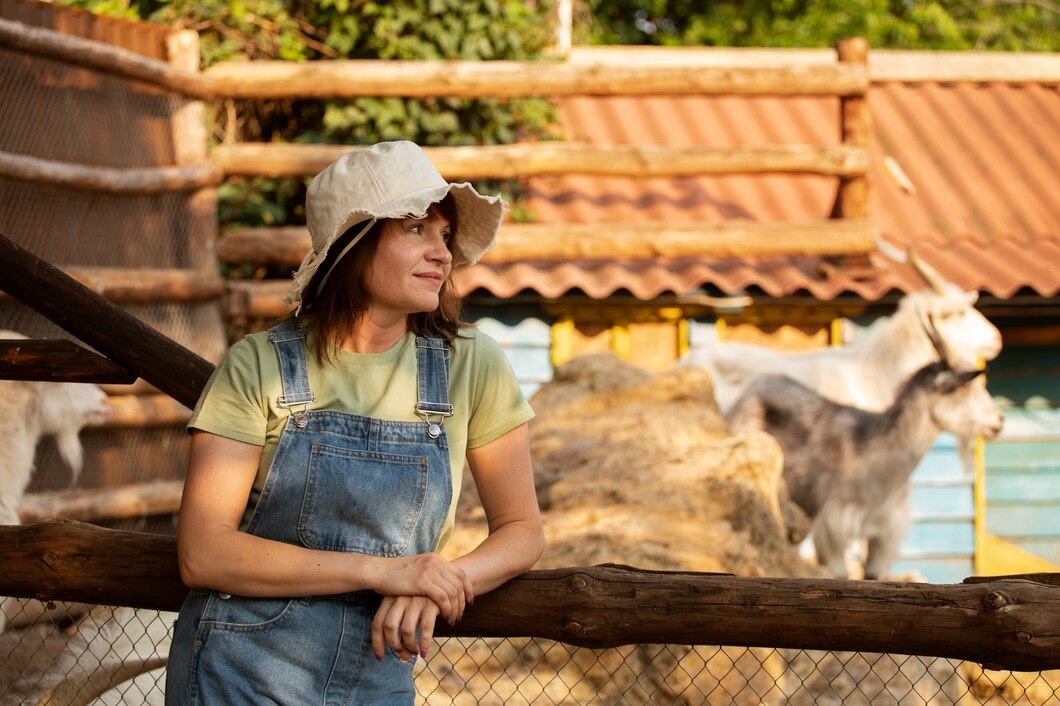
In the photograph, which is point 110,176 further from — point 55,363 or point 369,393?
point 369,393

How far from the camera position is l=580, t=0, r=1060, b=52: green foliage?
15.8 meters

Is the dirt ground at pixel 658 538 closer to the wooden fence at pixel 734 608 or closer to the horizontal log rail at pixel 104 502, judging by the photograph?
the wooden fence at pixel 734 608

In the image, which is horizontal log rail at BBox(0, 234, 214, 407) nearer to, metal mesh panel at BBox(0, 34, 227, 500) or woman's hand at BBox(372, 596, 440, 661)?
woman's hand at BBox(372, 596, 440, 661)

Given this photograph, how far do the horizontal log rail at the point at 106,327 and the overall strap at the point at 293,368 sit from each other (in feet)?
4.13

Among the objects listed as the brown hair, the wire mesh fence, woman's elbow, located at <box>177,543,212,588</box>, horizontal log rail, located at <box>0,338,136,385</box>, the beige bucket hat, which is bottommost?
the wire mesh fence

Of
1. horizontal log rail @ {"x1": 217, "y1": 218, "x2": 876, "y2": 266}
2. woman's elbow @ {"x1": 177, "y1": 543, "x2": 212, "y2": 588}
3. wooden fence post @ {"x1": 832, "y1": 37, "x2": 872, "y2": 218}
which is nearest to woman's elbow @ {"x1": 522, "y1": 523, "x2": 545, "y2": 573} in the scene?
woman's elbow @ {"x1": 177, "y1": 543, "x2": 212, "y2": 588}

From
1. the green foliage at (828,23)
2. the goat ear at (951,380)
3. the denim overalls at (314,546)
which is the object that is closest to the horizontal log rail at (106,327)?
the denim overalls at (314,546)

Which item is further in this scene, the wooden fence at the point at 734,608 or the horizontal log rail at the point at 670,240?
the horizontal log rail at the point at 670,240

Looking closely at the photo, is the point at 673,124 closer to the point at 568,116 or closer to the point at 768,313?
the point at 568,116

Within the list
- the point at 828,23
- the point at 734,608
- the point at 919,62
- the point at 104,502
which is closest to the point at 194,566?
the point at 734,608

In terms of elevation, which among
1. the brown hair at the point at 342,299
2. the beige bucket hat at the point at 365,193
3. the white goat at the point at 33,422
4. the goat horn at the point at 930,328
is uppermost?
the beige bucket hat at the point at 365,193

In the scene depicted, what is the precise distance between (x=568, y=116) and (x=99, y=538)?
27.9ft

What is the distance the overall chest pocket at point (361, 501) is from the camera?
94.5 inches

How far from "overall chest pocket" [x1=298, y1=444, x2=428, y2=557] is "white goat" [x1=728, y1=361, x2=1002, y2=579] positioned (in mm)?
6351
